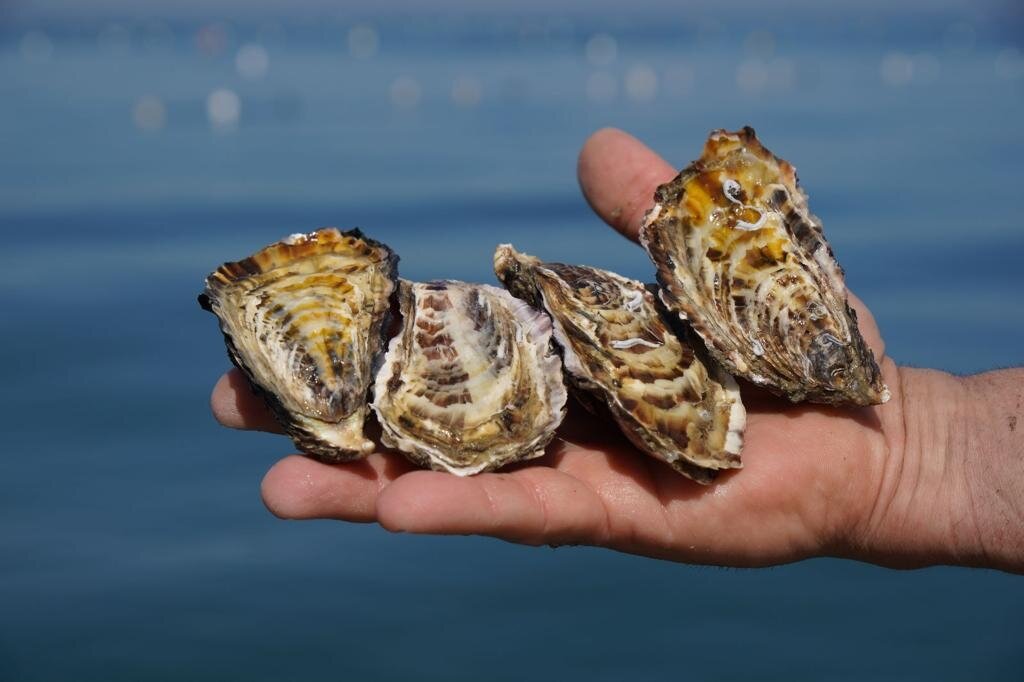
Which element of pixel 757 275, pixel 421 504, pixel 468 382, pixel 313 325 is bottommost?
pixel 421 504

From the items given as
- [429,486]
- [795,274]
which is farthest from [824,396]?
[429,486]

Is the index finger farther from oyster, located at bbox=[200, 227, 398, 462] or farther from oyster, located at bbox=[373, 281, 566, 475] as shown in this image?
oyster, located at bbox=[200, 227, 398, 462]

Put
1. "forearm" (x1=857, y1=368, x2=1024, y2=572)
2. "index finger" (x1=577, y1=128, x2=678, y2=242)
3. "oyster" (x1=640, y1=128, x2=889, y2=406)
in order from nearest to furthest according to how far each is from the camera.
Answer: "oyster" (x1=640, y1=128, x2=889, y2=406), "forearm" (x1=857, y1=368, x2=1024, y2=572), "index finger" (x1=577, y1=128, x2=678, y2=242)

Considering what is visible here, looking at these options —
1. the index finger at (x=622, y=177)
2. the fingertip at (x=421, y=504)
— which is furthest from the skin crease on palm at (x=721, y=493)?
the index finger at (x=622, y=177)

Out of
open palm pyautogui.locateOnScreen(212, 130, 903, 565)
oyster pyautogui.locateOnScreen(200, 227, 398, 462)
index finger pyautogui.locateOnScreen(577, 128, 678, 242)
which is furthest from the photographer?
index finger pyautogui.locateOnScreen(577, 128, 678, 242)

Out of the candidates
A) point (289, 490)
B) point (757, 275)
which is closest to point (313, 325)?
point (289, 490)

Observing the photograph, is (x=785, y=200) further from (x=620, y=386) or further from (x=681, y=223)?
(x=620, y=386)

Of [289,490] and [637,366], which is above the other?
[637,366]

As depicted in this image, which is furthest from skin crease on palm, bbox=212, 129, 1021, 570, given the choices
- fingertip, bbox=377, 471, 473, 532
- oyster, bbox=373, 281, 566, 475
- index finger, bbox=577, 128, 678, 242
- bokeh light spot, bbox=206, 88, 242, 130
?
bokeh light spot, bbox=206, 88, 242, 130

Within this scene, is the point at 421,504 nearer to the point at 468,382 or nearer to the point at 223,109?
the point at 468,382
